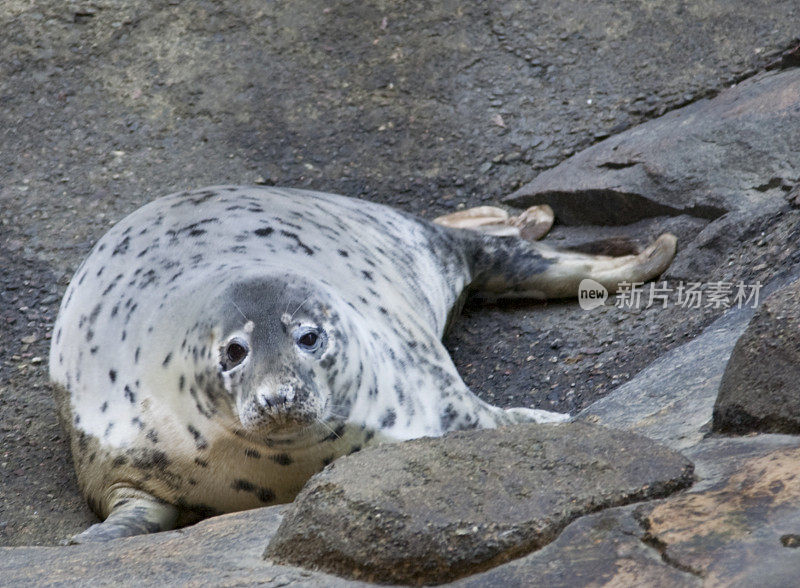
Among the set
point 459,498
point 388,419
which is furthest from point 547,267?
point 459,498

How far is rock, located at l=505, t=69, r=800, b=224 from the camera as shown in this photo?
4273 mm

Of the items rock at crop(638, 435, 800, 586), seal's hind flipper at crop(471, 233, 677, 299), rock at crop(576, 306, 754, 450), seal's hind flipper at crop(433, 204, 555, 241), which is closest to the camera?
rock at crop(638, 435, 800, 586)

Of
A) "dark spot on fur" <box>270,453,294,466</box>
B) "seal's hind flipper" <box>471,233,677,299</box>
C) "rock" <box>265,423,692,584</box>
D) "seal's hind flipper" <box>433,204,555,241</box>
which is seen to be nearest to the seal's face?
"dark spot on fur" <box>270,453,294,466</box>

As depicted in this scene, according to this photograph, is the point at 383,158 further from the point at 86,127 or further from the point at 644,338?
the point at 644,338

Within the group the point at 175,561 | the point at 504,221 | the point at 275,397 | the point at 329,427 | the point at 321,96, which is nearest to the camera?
the point at 175,561

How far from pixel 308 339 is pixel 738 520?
1286mm

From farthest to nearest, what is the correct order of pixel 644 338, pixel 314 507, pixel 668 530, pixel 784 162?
pixel 784 162 → pixel 644 338 → pixel 314 507 → pixel 668 530

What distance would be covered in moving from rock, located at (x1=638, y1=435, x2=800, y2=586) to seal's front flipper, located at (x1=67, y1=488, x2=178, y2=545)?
1583 millimetres

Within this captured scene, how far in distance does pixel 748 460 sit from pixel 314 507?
0.79 m

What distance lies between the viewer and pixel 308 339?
9.06ft

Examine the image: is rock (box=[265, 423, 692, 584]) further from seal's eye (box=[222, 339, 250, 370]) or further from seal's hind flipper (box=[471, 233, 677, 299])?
seal's hind flipper (box=[471, 233, 677, 299])

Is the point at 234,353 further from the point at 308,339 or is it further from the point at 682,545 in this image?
the point at 682,545

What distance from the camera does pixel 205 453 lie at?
2947 millimetres

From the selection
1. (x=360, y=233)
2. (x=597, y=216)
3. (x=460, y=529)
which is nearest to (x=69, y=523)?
(x=360, y=233)
